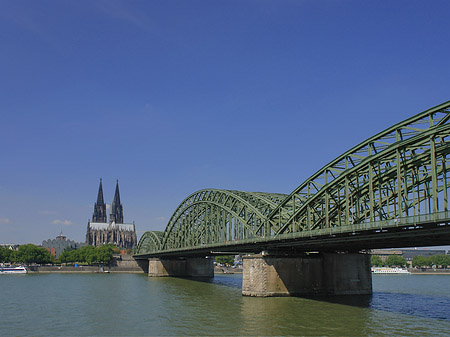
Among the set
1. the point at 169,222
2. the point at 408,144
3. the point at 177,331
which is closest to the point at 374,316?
the point at 408,144

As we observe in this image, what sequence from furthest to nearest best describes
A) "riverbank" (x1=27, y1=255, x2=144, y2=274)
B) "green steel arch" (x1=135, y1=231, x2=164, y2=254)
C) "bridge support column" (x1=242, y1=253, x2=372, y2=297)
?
"riverbank" (x1=27, y1=255, x2=144, y2=274)
"green steel arch" (x1=135, y1=231, x2=164, y2=254)
"bridge support column" (x1=242, y1=253, x2=372, y2=297)

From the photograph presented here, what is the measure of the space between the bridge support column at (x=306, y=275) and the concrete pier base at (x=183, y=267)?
6979 centimetres

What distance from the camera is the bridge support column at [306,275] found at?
215 ft

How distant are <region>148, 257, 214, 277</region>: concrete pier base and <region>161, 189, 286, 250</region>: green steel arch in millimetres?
5784

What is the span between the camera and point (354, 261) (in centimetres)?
6888

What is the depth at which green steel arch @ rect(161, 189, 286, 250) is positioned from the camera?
8256 cm

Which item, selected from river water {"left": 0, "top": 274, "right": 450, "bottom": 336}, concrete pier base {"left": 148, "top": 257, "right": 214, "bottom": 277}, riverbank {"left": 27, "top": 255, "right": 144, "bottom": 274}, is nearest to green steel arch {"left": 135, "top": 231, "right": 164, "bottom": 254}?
riverbank {"left": 27, "top": 255, "right": 144, "bottom": 274}

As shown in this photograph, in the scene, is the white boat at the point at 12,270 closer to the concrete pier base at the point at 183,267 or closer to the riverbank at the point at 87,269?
the riverbank at the point at 87,269

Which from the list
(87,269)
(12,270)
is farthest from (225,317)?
(87,269)

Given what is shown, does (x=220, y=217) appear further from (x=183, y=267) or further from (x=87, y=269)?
(x=87, y=269)

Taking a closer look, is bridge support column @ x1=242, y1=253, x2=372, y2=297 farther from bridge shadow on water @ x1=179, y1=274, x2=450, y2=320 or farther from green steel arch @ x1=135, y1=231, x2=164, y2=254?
green steel arch @ x1=135, y1=231, x2=164, y2=254

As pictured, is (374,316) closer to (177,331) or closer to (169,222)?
(177,331)

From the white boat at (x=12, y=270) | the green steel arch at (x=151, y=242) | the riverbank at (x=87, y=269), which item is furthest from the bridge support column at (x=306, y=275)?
the riverbank at (x=87, y=269)

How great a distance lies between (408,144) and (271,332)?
76.3ft
